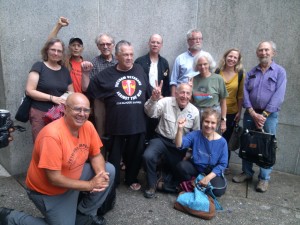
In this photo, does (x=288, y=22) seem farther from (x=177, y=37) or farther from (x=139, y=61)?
(x=139, y=61)

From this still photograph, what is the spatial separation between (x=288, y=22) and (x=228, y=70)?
48.4 inches

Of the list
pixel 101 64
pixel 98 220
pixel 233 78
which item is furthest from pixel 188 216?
pixel 101 64

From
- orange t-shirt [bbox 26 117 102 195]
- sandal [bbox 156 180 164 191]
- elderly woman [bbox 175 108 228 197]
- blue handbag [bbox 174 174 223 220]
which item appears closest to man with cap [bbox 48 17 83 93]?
orange t-shirt [bbox 26 117 102 195]

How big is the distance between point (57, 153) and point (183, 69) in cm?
238

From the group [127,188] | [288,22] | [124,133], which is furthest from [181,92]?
[288,22]

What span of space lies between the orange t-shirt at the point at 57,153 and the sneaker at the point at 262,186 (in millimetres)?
2384

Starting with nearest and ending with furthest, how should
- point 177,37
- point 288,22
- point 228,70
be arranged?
1. point 228,70
2. point 288,22
3. point 177,37

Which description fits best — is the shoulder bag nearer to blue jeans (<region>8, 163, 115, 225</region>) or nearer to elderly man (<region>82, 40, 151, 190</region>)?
elderly man (<region>82, 40, 151, 190</region>)

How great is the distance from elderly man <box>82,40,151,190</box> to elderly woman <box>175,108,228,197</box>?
53 cm

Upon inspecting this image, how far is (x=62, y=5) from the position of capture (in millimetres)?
3771

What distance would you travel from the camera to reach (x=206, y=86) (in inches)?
139

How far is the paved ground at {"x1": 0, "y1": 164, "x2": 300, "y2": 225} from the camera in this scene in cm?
304

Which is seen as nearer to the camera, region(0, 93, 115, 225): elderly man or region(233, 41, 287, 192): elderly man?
region(0, 93, 115, 225): elderly man

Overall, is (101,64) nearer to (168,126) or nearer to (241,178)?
(168,126)
